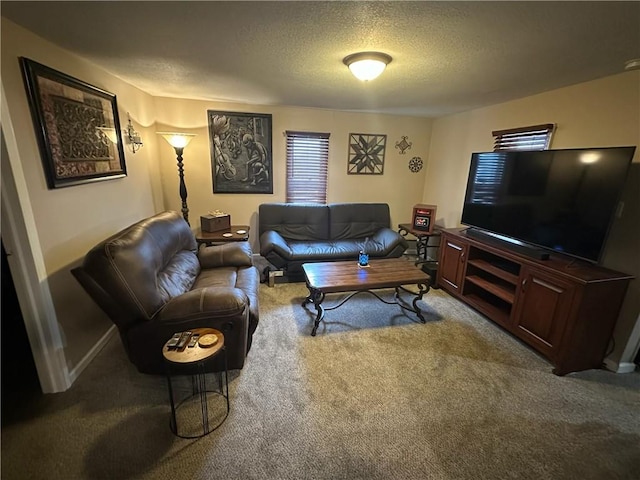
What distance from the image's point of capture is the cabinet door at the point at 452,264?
308 cm

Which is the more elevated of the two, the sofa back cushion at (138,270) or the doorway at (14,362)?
the sofa back cushion at (138,270)

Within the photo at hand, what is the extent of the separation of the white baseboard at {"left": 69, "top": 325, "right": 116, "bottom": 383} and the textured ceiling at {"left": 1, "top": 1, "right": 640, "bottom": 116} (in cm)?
211

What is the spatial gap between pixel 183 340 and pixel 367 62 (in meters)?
2.07

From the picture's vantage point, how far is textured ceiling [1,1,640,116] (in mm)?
1361

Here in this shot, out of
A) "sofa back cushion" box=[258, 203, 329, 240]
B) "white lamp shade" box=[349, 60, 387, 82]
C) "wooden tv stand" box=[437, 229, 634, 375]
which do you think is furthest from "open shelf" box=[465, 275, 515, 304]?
"white lamp shade" box=[349, 60, 387, 82]

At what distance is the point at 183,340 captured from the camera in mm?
1584

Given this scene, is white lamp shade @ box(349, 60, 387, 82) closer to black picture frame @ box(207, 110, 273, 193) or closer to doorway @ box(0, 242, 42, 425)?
black picture frame @ box(207, 110, 273, 193)

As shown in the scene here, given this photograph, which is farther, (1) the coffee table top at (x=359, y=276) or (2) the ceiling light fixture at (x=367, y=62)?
(1) the coffee table top at (x=359, y=276)

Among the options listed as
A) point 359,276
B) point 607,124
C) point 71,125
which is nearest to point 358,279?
point 359,276

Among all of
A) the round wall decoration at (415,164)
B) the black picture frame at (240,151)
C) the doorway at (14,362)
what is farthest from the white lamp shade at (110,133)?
the round wall decoration at (415,164)

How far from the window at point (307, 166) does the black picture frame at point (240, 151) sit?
31 cm

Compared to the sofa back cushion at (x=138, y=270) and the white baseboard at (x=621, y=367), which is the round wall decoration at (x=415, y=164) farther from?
the sofa back cushion at (x=138, y=270)

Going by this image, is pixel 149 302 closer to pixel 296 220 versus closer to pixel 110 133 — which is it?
pixel 110 133

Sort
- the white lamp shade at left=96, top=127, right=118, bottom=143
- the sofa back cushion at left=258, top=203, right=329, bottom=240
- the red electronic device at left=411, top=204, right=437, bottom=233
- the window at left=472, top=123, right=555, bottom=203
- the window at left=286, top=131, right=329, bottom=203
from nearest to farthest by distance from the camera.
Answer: the white lamp shade at left=96, top=127, right=118, bottom=143 < the window at left=472, top=123, right=555, bottom=203 < the red electronic device at left=411, top=204, right=437, bottom=233 < the sofa back cushion at left=258, top=203, right=329, bottom=240 < the window at left=286, top=131, right=329, bottom=203
